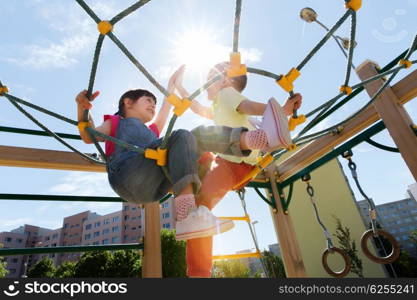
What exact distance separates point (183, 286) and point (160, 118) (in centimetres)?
125

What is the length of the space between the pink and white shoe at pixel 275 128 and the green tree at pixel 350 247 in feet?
33.5

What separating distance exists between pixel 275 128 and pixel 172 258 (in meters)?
19.6

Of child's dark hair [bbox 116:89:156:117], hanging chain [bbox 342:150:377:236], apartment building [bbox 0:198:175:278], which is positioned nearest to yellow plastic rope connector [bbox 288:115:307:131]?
child's dark hair [bbox 116:89:156:117]

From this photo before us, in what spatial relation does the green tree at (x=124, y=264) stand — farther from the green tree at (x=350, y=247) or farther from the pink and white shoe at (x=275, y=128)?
the pink and white shoe at (x=275, y=128)

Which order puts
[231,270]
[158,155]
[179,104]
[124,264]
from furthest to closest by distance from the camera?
[124,264] → [231,270] → [158,155] → [179,104]

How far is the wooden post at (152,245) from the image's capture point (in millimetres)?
2199

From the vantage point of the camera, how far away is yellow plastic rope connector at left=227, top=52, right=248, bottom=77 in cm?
120

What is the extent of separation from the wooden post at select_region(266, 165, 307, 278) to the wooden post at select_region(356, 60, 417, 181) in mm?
1419

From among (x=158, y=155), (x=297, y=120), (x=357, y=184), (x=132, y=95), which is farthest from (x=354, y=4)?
(x=357, y=184)

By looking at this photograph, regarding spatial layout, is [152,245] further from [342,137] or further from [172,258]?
[172,258]

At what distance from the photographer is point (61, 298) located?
126 centimetres

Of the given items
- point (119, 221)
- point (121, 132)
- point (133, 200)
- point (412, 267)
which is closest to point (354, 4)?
point (121, 132)

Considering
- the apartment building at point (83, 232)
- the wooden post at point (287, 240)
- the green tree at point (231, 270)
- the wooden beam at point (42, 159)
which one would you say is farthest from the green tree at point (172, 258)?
the apartment building at point (83, 232)

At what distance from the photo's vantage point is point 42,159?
87.7 inches
